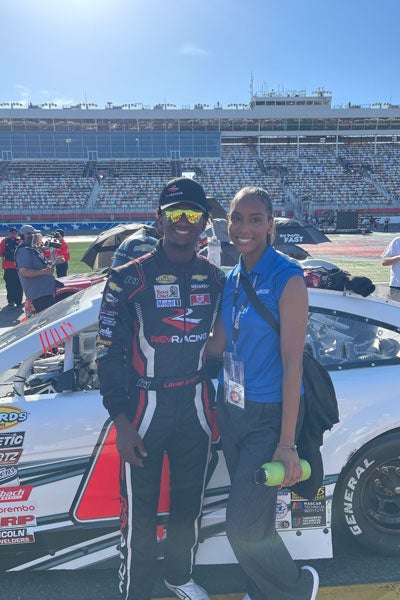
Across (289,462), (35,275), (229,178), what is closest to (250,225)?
(289,462)

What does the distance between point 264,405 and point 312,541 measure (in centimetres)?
94

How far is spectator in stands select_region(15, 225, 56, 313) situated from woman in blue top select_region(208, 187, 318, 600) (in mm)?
4606

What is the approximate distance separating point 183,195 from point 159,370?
2.31 feet

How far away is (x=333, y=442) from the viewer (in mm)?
2242

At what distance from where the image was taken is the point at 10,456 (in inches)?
84.0

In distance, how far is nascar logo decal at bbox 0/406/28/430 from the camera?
214cm

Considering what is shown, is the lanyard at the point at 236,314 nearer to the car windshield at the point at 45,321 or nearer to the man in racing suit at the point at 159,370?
the man in racing suit at the point at 159,370

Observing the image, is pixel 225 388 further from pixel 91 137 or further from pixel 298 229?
pixel 91 137

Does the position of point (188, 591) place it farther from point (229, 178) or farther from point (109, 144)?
point (109, 144)

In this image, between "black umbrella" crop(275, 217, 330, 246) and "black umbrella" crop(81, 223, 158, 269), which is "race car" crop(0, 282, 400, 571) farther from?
"black umbrella" crop(81, 223, 158, 269)

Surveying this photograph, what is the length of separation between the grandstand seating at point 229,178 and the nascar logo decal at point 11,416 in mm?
36015

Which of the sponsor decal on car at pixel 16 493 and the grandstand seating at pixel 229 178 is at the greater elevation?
the grandstand seating at pixel 229 178

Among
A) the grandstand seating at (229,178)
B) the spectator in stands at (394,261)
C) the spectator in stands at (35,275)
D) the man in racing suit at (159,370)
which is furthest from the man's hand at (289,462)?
the grandstand seating at (229,178)

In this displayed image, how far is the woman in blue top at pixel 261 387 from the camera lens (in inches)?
66.9
